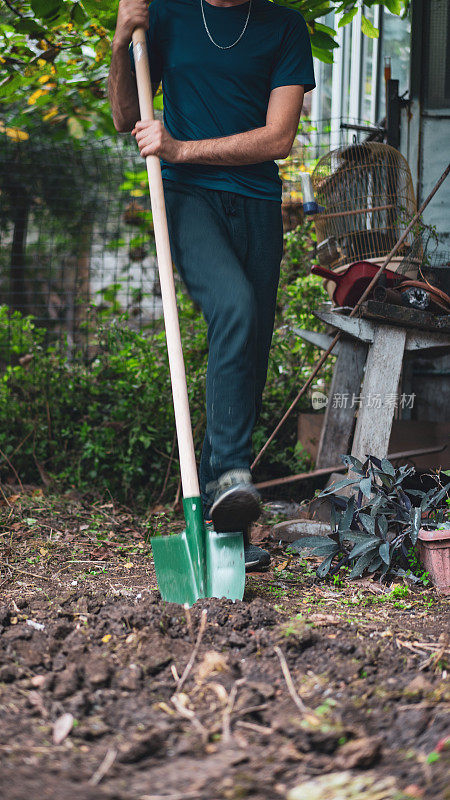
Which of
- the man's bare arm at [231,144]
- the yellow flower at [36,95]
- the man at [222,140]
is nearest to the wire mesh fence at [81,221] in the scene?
the yellow flower at [36,95]

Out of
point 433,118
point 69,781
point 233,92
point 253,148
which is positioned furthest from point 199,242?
point 433,118

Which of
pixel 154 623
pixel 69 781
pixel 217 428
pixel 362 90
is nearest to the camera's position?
pixel 69 781

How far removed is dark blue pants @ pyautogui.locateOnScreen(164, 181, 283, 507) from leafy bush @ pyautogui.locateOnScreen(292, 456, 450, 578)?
1.49 ft

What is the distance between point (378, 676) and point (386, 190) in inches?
122

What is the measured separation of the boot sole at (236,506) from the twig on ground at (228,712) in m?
0.59

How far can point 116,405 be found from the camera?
13.3ft

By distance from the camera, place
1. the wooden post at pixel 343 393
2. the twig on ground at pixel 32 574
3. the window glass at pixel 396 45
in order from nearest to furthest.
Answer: the twig on ground at pixel 32 574, the wooden post at pixel 343 393, the window glass at pixel 396 45

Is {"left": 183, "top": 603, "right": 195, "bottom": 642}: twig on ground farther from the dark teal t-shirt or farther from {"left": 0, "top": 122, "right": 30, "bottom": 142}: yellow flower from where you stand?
{"left": 0, "top": 122, "right": 30, "bottom": 142}: yellow flower

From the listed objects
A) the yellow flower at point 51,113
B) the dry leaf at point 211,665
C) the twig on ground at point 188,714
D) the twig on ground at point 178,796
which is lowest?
the dry leaf at point 211,665

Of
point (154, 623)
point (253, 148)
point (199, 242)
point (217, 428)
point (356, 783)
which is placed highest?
point (253, 148)

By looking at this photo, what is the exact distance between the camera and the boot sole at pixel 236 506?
1.89 metres

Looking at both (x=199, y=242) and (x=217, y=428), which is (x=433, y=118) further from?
(x=217, y=428)

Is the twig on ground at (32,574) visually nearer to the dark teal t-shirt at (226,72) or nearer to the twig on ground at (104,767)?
the twig on ground at (104,767)

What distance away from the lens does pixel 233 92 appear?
2320 mm
